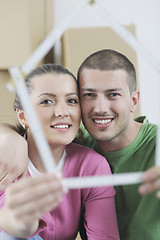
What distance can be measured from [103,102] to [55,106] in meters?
0.13

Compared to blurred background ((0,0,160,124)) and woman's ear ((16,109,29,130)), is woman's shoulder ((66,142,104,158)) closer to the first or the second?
woman's ear ((16,109,29,130))

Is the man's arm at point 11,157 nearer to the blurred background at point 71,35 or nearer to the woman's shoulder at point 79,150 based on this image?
the woman's shoulder at point 79,150

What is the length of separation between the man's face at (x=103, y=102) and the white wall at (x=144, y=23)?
121cm

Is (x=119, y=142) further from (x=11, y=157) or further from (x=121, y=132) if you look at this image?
(x=11, y=157)

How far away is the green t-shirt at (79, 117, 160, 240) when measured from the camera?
80 cm

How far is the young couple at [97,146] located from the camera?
2.37ft

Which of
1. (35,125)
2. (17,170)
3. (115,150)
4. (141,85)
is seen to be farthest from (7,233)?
(141,85)

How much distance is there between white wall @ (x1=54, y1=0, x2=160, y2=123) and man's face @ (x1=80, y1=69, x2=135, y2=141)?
1215mm

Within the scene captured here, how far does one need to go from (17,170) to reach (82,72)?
317mm

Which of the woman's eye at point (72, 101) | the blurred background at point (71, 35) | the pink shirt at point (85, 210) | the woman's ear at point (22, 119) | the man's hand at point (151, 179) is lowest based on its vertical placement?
the pink shirt at point (85, 210)

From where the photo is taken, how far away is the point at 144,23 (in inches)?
80.4

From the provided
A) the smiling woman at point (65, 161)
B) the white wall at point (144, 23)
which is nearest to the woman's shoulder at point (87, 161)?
the smiling woman at point (65, 161)

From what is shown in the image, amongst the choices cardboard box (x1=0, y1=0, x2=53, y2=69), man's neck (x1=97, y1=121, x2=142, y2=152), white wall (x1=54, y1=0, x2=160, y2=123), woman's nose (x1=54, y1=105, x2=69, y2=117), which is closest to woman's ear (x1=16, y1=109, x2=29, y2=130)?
woman's nose (x1=54, y1=105, x2=69, y2=117)

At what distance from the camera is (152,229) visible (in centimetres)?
81
